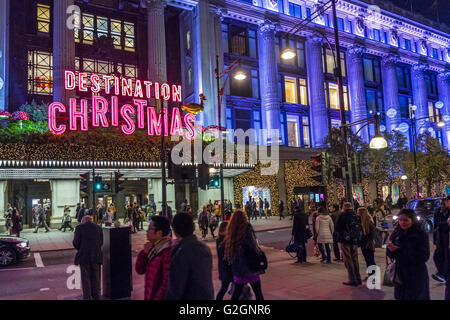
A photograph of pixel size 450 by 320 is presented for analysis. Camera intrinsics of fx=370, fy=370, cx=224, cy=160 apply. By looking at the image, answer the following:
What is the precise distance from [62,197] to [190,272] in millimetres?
26273

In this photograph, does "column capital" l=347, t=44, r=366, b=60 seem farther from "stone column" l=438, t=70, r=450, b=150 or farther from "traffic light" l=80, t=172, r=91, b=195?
"traffic light" l=80, t=172, r=91, b=195

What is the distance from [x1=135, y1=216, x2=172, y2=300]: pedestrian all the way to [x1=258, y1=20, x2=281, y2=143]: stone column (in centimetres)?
3203

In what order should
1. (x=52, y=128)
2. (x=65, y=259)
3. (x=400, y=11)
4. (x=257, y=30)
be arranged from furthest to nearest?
1. (x=400, y=11)
2. (x=257, y=30)
3. (x=52, y=128)
4. (x=65, y=259)

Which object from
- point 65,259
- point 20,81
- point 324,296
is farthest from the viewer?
point 20,81

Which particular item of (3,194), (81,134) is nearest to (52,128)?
(81,134)

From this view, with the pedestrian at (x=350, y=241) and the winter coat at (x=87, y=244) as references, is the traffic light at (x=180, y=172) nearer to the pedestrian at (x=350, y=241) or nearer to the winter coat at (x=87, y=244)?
the winter coat at (x=87, y=244)

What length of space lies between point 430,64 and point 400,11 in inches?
341

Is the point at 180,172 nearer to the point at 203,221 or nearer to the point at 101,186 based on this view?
the point at 101,186

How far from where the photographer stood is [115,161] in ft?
80.3

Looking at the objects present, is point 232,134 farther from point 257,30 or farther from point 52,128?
point 52,128

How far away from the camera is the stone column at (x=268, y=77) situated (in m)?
36.0

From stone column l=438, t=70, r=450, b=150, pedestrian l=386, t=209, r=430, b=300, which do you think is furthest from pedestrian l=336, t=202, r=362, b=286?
stone column l=438, t=70, r=450, b=150

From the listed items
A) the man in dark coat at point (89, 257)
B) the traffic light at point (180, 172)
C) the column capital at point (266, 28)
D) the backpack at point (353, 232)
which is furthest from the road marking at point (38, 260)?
the column capital at point (266, 28)

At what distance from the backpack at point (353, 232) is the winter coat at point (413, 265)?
306cm
